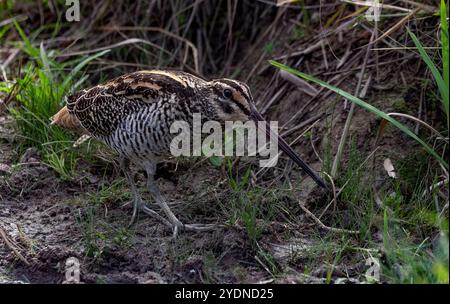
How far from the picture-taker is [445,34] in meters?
4.09

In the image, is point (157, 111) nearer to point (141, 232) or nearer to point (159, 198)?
point (159, 198)

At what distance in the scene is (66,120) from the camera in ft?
17.4

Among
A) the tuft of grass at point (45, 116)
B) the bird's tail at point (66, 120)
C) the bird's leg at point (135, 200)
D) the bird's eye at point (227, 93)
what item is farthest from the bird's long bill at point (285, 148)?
the tuft of grass at point (45, 116)

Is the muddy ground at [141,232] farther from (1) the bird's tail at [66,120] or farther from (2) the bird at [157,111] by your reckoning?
(1) the bird's tail at [66,120]

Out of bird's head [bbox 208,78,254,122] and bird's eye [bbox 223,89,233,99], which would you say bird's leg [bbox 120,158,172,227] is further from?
bird's eye [bbox 223,89,233,99]

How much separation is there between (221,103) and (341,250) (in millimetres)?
1097

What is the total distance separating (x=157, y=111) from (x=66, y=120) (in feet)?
3.27

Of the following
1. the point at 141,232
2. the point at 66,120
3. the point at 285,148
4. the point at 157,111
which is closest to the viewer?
the point at 157,111

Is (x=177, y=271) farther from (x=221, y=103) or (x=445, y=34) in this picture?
(x=445, y=34)

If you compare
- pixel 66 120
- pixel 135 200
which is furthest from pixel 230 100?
pixel 66 120

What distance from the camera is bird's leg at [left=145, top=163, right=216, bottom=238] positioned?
189 inches

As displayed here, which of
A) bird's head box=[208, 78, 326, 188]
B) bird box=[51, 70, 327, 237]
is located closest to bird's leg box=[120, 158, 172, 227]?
bird box=[51, 70, 327, 237]

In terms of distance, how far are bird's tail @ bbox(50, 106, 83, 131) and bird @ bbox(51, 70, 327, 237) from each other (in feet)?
0.65

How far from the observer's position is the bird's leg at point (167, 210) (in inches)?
189
